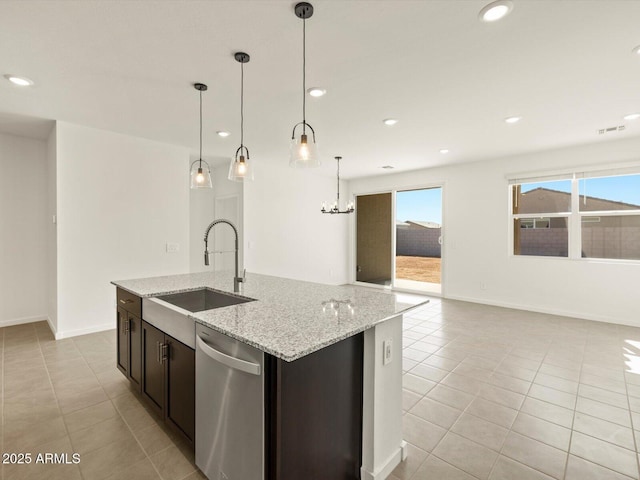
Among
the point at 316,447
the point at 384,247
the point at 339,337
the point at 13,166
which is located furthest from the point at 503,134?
the point at 13,166

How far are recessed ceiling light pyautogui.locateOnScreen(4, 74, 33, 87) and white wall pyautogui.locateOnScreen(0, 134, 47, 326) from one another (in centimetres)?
219

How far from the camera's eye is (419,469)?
169 cm

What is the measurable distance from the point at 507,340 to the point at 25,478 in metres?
4.37

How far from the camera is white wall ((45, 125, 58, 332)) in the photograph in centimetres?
368

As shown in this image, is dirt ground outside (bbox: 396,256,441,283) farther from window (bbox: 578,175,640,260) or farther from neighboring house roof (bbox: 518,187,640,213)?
window (bbox: 578,175,640,260)

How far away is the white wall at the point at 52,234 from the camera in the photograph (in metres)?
3.68

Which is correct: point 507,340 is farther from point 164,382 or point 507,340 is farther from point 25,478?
point 25,478

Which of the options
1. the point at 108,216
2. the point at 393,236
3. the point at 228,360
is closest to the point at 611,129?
the point at 393,236

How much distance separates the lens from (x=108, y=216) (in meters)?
3.97

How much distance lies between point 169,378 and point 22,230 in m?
4.25

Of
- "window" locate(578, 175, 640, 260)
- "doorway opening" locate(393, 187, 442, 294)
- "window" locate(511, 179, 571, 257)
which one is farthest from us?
"doorway opening" locate(393, 187, 442, 294)

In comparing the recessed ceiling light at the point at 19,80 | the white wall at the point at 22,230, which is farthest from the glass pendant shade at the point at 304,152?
the white wall at the point at 22,230

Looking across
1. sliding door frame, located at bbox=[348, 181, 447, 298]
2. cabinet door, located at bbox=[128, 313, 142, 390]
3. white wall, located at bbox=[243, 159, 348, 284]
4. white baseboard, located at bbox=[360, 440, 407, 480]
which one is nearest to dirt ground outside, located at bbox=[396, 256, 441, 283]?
sliding door frame, located at bbox=[348, 181, 447, 298]

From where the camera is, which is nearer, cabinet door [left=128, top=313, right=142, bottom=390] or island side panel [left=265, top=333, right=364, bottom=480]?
island side panel [left=265, top=333, right=364, bottom=480]
